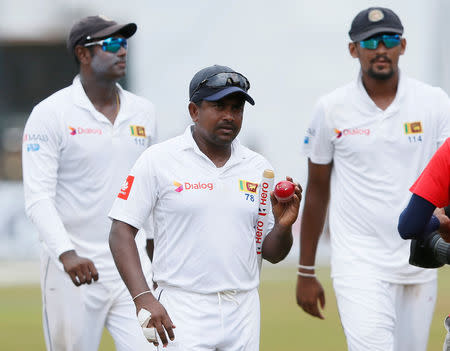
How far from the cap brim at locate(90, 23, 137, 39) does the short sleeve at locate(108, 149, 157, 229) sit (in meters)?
2.05

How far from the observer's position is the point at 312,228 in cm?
738

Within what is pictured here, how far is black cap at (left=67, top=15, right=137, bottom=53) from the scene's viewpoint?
750cm

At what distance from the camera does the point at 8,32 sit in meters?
22.9

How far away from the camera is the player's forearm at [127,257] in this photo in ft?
18.0

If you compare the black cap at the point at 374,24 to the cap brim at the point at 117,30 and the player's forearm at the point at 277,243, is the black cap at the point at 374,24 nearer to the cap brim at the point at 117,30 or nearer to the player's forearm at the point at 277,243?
the cap brim at the point at 117,30

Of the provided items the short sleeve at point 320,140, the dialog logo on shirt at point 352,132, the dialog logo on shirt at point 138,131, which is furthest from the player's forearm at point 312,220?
the dialog logo on shirt at point 138,131

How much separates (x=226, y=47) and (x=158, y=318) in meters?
17.8

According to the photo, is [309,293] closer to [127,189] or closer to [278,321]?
[127,189]

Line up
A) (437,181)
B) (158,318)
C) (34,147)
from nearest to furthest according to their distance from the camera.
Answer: (437,181), (158,318), (34,147)

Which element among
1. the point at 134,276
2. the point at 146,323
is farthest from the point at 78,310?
the point at 146,323

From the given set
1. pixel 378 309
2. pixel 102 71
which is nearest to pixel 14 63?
pixel 102 71

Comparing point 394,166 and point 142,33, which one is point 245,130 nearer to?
point 142,33

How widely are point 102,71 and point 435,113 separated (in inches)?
85.8

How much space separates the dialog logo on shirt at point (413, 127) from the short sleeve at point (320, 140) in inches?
19.3
